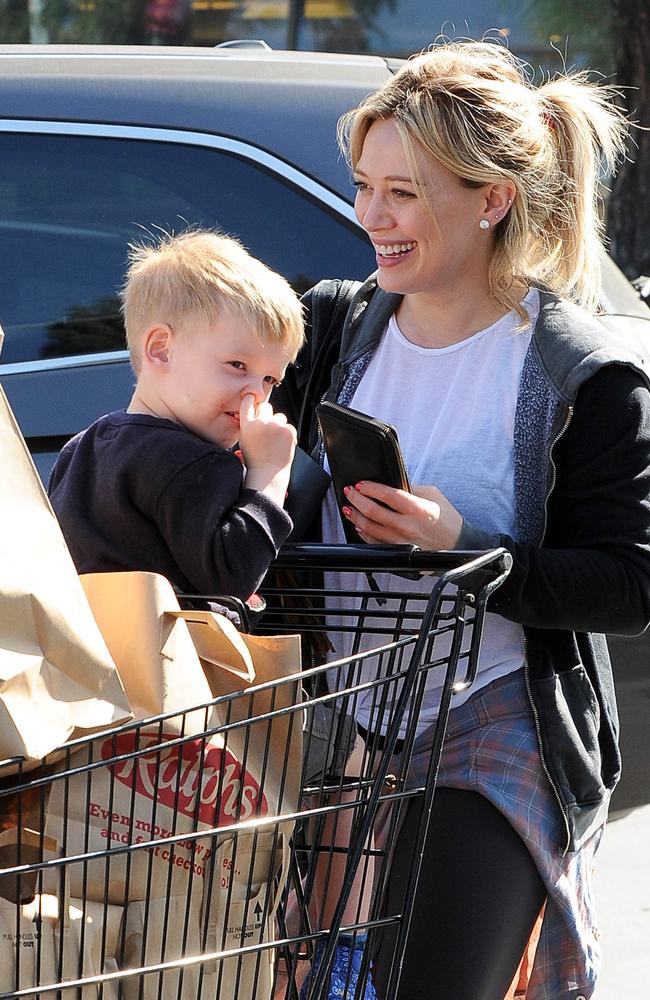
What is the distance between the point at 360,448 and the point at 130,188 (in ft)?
5.02

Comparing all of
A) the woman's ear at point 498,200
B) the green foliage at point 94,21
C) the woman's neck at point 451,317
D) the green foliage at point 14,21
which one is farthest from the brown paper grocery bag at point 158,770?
the green foliage at point 14,21

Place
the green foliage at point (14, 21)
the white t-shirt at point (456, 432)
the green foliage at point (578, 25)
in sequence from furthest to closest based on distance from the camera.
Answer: the green foliage at point (14, 21) < the green foliage at point (578, 25) < the white t-shirt at point (456, 432)

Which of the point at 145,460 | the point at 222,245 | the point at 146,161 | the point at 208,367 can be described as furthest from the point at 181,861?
the point at 146,161

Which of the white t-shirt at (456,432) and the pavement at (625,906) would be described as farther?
the pavement at (625,906)

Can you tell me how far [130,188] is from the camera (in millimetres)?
3182

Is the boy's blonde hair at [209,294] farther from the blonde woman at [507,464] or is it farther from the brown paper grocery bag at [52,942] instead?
the brown paper grocery bag at [52,942]

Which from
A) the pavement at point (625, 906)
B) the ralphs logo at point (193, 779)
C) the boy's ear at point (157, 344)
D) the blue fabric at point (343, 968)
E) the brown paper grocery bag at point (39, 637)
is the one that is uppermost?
the boy's ear at point (157, 344)

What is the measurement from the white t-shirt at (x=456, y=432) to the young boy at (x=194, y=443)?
10.3 inches

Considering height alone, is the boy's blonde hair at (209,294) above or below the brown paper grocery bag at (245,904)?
above

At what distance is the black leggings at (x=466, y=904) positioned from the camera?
1924 mm

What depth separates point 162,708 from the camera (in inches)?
58.1

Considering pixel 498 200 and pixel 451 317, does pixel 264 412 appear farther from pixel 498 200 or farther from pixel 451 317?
pixel 498 200

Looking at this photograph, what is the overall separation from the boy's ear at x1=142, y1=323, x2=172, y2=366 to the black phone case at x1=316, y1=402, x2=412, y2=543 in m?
0.24

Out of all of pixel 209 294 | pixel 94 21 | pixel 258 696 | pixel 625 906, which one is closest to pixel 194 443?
pixel 209 294
